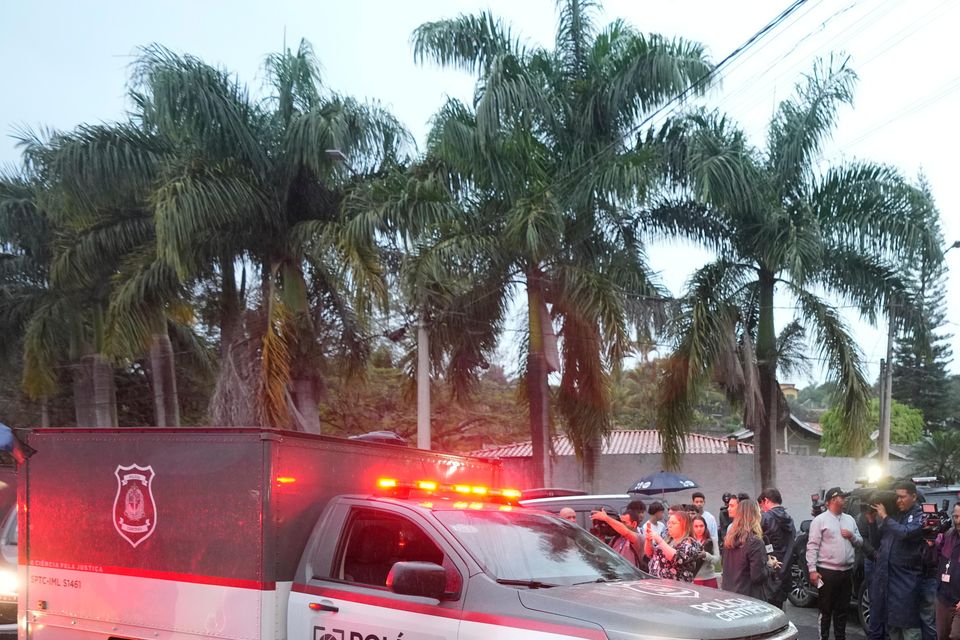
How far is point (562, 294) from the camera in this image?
18578 millimetres

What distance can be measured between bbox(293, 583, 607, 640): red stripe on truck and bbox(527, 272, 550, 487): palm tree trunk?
1350cm

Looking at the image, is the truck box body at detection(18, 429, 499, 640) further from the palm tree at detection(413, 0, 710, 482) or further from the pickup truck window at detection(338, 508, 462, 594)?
the palm tree at detection(413, 0, 710, 482)

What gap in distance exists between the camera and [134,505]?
633 cm

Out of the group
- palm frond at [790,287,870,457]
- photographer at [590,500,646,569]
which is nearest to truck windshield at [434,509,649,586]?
photographer at [590,500,646,569]

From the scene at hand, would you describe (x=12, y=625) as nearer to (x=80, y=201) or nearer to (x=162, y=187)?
(x=162, y=187)

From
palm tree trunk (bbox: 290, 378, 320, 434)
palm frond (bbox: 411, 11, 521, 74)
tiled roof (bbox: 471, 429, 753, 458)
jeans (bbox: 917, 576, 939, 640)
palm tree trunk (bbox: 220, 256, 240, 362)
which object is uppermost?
palm frond (bbox: 411, 11, 521, 74)

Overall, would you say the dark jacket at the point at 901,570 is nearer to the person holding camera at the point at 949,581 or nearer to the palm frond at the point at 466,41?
the person holding camera at the point at 949,581

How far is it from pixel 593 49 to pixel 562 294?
5.56 m

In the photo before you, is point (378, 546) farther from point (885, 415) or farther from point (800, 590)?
point (885, 415)

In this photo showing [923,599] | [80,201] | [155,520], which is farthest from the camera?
[80,201]

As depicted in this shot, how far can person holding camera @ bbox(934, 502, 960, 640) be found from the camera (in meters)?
8.29

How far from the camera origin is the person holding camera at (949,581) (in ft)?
27.2

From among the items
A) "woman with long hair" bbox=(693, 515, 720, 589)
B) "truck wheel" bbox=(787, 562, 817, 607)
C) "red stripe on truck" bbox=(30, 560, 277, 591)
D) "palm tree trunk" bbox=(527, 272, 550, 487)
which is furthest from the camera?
"palm tree trunk" bbox=(527, 272, 550, 487)

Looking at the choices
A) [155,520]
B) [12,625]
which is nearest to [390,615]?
[155,520]
